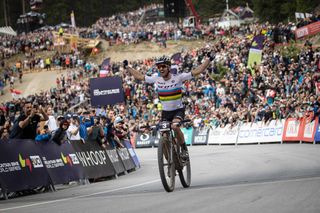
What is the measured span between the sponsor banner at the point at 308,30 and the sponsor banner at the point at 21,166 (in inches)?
1159

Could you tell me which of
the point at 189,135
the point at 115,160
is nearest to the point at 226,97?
the point at 189,135

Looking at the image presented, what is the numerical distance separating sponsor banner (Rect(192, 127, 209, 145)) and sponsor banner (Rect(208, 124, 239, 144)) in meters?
0.48

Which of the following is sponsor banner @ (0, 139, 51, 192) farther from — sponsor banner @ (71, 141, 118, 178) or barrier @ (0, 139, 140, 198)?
sponsor banner @ (71, 141, 118, 178)

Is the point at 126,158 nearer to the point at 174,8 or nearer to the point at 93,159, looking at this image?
the point at 93,159

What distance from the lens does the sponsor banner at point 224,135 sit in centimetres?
3769

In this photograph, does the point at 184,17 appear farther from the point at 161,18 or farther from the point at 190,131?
the point at 190,131

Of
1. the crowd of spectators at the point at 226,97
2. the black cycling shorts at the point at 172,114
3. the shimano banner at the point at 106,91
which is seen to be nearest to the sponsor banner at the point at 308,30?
the crowd of spectators at the point at 226,97

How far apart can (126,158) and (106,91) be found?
538 inches

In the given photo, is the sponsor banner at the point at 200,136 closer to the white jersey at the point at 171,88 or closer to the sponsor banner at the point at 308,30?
the sponsor banner at the point at 308,30

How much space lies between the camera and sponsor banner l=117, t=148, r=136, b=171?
2280 centimetres

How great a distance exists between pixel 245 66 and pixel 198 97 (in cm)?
337

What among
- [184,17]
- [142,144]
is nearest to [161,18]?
[184,17]

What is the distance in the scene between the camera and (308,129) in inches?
1201

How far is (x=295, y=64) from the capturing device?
124 ft
